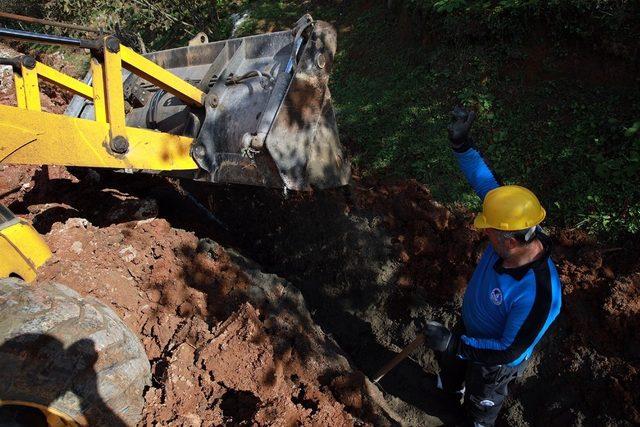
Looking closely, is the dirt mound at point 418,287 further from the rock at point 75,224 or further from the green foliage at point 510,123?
the rock at point 75,224

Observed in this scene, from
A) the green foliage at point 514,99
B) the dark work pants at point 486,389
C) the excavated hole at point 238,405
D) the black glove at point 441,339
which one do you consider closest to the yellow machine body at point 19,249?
the excavated hole at point 238,405

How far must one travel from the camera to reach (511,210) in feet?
8.29

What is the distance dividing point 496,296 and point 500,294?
0.04 metres

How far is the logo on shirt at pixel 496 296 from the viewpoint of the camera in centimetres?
278

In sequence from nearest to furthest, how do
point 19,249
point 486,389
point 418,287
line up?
1. point 19,249
2. point 486,389
3. point 418,287

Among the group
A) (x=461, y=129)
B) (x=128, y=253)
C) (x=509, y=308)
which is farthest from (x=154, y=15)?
(x=509, y=308)

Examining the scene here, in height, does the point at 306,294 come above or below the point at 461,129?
below

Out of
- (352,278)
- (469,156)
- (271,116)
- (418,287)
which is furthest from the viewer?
(352,278)

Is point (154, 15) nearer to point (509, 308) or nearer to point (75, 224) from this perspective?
point (75, 224)

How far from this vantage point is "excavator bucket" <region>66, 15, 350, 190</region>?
344cm

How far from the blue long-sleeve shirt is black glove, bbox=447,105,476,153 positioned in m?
0.79

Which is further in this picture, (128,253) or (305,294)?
(305,294)

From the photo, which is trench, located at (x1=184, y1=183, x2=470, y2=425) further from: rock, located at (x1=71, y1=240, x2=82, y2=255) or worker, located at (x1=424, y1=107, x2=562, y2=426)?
rock, located at (x1=71, y1=240, x2=82, y2=255)

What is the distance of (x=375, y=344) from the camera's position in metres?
4.25
